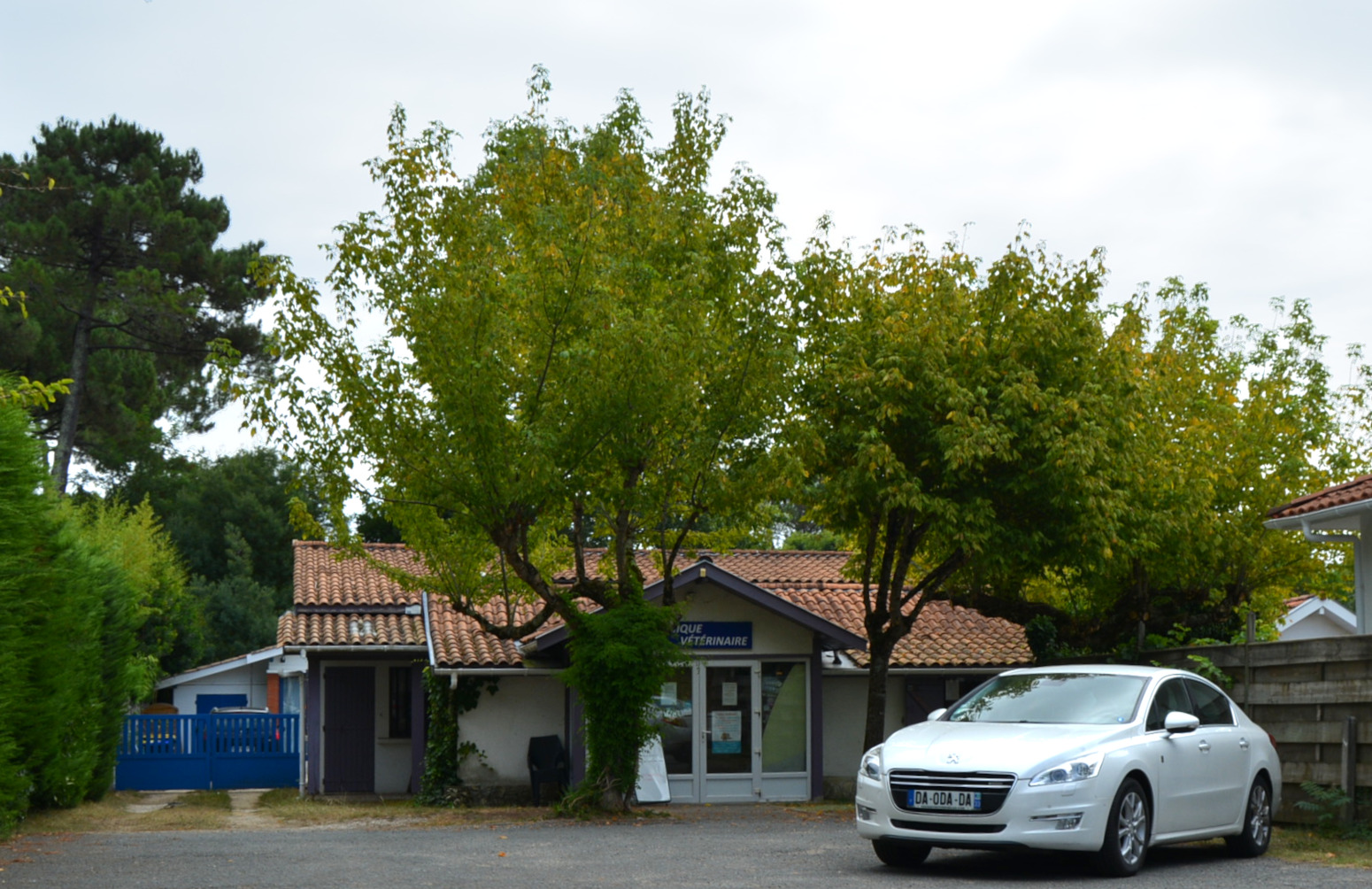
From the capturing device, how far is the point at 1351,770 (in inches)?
502

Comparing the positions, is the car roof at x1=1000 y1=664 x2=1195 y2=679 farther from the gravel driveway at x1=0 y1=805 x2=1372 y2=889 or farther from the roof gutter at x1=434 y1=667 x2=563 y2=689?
the roof gutter at x1=434 y1=667 x2=563 y2=689

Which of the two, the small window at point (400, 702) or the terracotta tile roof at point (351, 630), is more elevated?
the terracotta tile roof at point (351, 630)

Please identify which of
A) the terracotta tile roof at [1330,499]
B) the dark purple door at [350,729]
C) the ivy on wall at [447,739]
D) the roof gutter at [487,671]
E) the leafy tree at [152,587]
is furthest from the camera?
the leafy tree at [152,587]

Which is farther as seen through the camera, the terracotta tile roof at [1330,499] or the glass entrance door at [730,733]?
the glass entrance door at [730,733]

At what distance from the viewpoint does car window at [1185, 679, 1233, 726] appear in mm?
11289

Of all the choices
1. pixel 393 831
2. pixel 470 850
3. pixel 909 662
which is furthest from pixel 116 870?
pixel 909 662

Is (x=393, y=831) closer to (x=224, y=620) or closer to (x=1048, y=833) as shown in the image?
(x=1048, y=833)

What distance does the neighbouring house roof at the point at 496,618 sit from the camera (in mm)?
21359

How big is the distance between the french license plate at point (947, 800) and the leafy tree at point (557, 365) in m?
6.68

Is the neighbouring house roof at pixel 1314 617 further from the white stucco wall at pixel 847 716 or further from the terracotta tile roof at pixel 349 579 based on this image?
the terracotta tile roof at pixel 349 579

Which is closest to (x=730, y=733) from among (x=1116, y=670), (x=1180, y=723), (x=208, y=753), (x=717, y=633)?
(x=717, y=633)

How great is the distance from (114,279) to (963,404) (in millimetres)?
23643

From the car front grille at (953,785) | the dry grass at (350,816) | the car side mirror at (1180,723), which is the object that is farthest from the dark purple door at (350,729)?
the car side mirror at (1180,723)

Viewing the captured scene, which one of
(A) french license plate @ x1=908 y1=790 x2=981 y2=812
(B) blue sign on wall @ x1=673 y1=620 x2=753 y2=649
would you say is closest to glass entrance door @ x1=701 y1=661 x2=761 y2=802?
(B) blue sign on wall @ x1=673 y1=620 x2=753 y2=649
